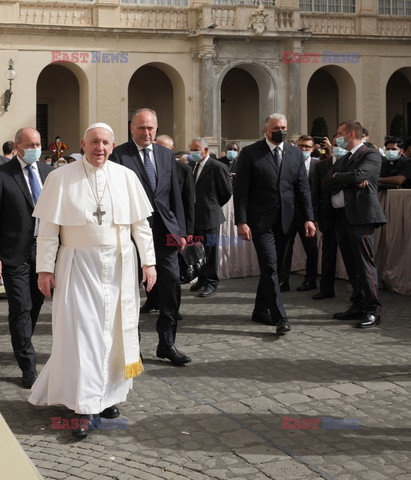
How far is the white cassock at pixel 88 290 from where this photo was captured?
5633mm

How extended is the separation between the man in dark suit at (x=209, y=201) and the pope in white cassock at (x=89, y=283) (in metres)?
5.72

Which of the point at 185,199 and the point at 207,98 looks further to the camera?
the point at 207,98

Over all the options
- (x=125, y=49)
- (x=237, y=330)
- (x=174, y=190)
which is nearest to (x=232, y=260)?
(x=237, y=330)

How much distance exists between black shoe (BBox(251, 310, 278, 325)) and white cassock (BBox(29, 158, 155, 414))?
11.5 feet

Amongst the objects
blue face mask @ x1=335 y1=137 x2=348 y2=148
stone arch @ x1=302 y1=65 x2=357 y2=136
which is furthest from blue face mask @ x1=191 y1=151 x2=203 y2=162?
stone arch @ x1=302 y1=65 x2=357 y2=136

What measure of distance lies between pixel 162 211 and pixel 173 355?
4.18 feet

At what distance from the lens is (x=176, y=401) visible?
6242 millimetres

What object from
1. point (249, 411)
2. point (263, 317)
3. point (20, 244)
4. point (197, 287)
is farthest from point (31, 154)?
point (197, 287)

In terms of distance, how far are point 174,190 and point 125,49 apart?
22773 mm

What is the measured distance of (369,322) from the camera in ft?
29.2

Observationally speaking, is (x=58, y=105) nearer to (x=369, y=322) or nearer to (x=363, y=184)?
(x=363, y=184)

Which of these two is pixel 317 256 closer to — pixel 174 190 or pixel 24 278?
pixel 174 190

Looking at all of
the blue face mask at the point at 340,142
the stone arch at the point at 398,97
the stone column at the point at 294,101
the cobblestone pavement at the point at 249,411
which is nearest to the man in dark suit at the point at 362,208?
the cobblestone pavement at the point at 249,411

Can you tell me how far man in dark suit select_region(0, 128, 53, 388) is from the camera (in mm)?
6938
